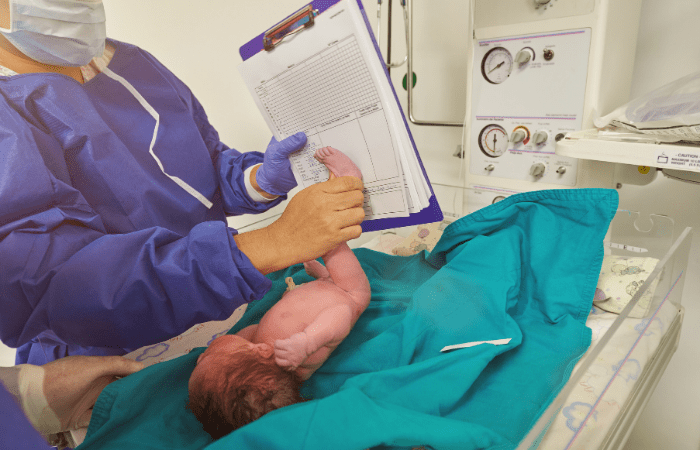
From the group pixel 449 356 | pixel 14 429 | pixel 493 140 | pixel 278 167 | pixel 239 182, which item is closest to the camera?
pixel 14 429

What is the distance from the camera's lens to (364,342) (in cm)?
96

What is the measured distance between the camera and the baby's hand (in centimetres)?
86

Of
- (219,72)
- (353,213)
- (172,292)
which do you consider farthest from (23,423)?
(219,72)

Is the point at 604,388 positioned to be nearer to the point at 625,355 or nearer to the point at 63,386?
the point at 625,355

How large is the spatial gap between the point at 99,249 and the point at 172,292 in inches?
5.7

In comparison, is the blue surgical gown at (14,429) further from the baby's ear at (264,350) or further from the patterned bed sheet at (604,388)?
the patterned bed sheet at (604,388)

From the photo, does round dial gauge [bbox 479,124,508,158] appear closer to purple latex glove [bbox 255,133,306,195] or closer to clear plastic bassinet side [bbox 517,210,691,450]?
clear plastic bassinet side [bbox 517,210,691,450]

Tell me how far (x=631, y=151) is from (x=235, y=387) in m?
1.01

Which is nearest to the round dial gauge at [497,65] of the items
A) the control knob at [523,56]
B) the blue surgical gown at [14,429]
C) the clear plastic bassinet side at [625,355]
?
the control knob at [523,56]

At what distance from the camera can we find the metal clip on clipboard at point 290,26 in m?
0.81

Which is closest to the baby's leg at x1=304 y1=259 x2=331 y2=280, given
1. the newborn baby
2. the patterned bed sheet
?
the newborn baby

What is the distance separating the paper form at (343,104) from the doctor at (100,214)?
0.05 meters

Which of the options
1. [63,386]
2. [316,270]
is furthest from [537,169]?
[63,386]

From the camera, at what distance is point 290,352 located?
0.86 meters
